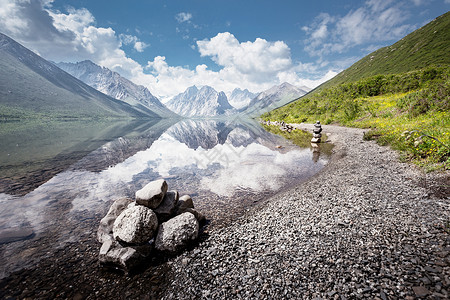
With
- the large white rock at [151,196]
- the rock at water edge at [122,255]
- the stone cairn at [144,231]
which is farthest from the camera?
the large white rock at [151,196]

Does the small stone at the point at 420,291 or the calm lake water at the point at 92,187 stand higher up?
the small stone at the point at 420,291

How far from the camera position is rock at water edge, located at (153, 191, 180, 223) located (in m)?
10.1

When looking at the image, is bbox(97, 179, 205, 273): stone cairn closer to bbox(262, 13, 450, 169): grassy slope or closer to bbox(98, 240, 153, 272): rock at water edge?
bbox(98, 240, 153, 272): rock at water edge

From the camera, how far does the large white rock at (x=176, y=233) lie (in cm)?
873

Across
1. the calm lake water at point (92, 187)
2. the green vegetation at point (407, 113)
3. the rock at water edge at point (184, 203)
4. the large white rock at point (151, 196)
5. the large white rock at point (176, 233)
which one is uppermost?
the green vegetation at point (407, 113)

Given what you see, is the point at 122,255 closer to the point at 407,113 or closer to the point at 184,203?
the point at 184,203

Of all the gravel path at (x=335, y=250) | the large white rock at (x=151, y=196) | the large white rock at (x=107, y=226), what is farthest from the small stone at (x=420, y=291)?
the large white rock at (x=107, y=226)

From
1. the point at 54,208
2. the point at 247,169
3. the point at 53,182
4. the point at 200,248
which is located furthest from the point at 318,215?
the point at 53,182

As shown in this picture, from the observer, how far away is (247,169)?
22.0m

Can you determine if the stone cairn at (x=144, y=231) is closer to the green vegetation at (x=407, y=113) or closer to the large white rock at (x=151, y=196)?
the large white rock at (x=151, y=196)

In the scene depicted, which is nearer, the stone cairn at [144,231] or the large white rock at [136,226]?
the stone cairn at [144,231]

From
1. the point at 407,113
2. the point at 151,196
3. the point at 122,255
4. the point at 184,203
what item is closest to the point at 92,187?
the point at 151,196

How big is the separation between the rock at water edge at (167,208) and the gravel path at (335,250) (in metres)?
2.50

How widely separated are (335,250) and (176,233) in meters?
7.14
